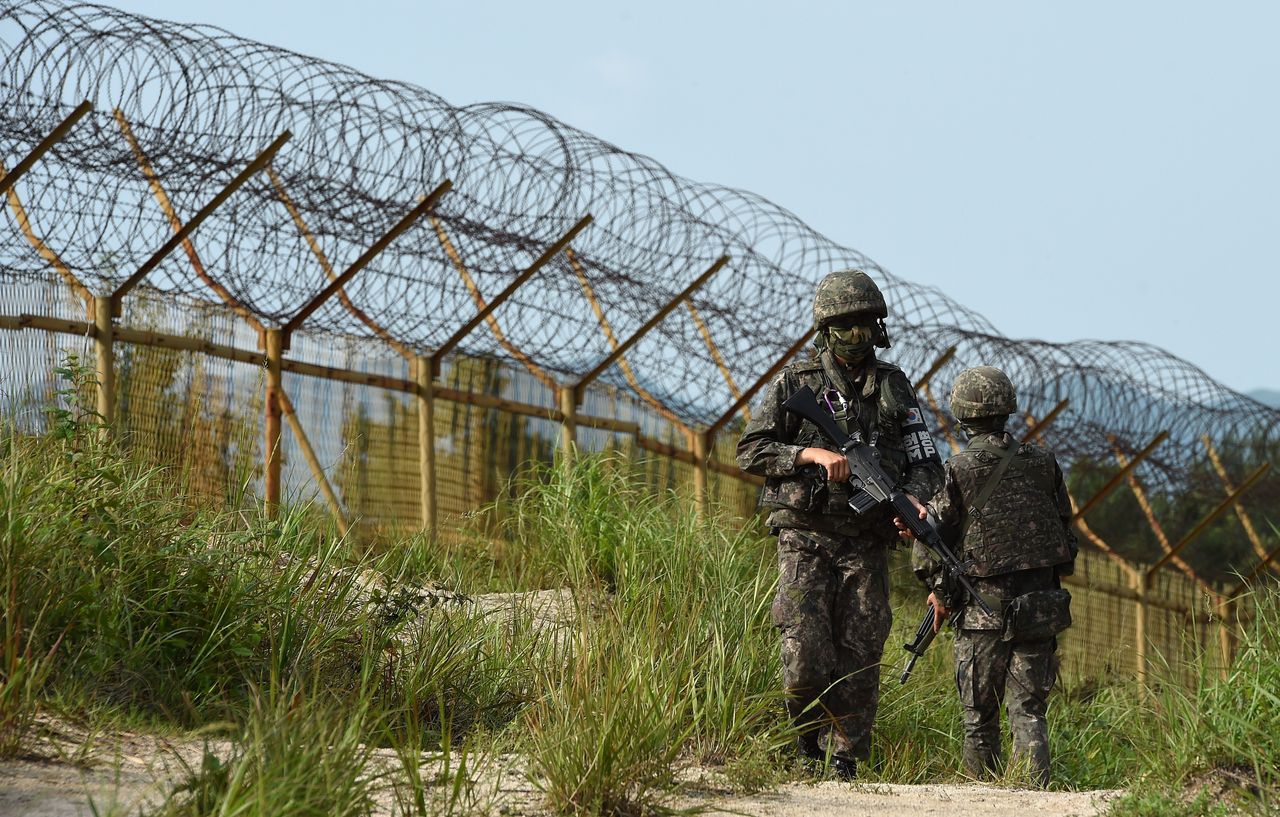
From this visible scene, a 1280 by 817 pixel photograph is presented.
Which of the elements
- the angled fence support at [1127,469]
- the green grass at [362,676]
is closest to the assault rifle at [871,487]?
the green grass at [362,676]

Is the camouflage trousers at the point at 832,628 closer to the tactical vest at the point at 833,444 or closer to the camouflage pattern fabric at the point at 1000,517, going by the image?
the tactical vest at the point at 833,444

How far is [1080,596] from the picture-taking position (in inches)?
494

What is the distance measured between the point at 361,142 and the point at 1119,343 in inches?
304

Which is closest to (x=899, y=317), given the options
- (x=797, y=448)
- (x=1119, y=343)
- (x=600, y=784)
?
(x=1119, y=343)

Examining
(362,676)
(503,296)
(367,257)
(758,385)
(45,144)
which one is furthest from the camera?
(758,385)

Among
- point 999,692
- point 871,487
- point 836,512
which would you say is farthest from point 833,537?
point 999,692

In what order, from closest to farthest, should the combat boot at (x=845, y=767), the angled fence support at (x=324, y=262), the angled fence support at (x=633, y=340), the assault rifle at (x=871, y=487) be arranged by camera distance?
the combat boot at (x=845, y=767) → the assault rifle at (x=871, y=487) → the angled fence support at (x=324, y=262) → the angled fence support at (x=633, y=340)

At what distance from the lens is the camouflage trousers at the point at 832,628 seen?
4.96m

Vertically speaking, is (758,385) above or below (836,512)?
above

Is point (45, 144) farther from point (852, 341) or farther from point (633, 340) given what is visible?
point (633, 340)

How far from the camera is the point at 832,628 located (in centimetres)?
508

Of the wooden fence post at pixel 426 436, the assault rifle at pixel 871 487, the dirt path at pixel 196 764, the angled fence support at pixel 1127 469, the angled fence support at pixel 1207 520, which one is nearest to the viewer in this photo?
the dirt path at pixel 196 764

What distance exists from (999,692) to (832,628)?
598 millimetres

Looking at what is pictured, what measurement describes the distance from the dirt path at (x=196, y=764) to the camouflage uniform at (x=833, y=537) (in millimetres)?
524
